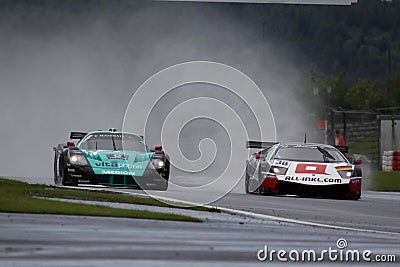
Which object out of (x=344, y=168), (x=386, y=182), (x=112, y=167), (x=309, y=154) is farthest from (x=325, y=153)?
(x=386, y=182)

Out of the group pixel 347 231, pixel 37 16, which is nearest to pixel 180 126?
pixel 37 16

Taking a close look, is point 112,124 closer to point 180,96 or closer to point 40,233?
point 180,96

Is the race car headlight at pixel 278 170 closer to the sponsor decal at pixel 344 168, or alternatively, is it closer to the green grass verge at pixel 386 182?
the sponsor decal at pixel 344 168

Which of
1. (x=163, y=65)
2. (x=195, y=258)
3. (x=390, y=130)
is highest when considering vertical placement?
(x=163, y=65)

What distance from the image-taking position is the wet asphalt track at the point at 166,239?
7.78 metres

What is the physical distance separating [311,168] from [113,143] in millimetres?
3738

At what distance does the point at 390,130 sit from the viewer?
1428 inches

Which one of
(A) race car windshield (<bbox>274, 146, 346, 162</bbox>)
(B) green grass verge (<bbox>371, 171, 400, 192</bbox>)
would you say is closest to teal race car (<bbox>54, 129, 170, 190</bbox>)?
(A) race car windshield (<bbox>274, 146, 346, 162</bbox>)

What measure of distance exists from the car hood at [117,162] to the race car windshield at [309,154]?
7.33ft

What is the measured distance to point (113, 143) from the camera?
1919 cm

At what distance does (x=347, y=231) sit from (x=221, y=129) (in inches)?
1372

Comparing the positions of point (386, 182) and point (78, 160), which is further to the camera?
point (386, 182)

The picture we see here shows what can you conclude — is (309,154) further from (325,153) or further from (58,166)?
(58,166)

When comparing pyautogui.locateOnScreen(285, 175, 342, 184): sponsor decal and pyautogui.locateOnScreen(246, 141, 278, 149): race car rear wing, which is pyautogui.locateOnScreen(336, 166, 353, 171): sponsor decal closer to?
pyautogui.locateOnScreen(285, 175, 342, 184): sponsor decal
